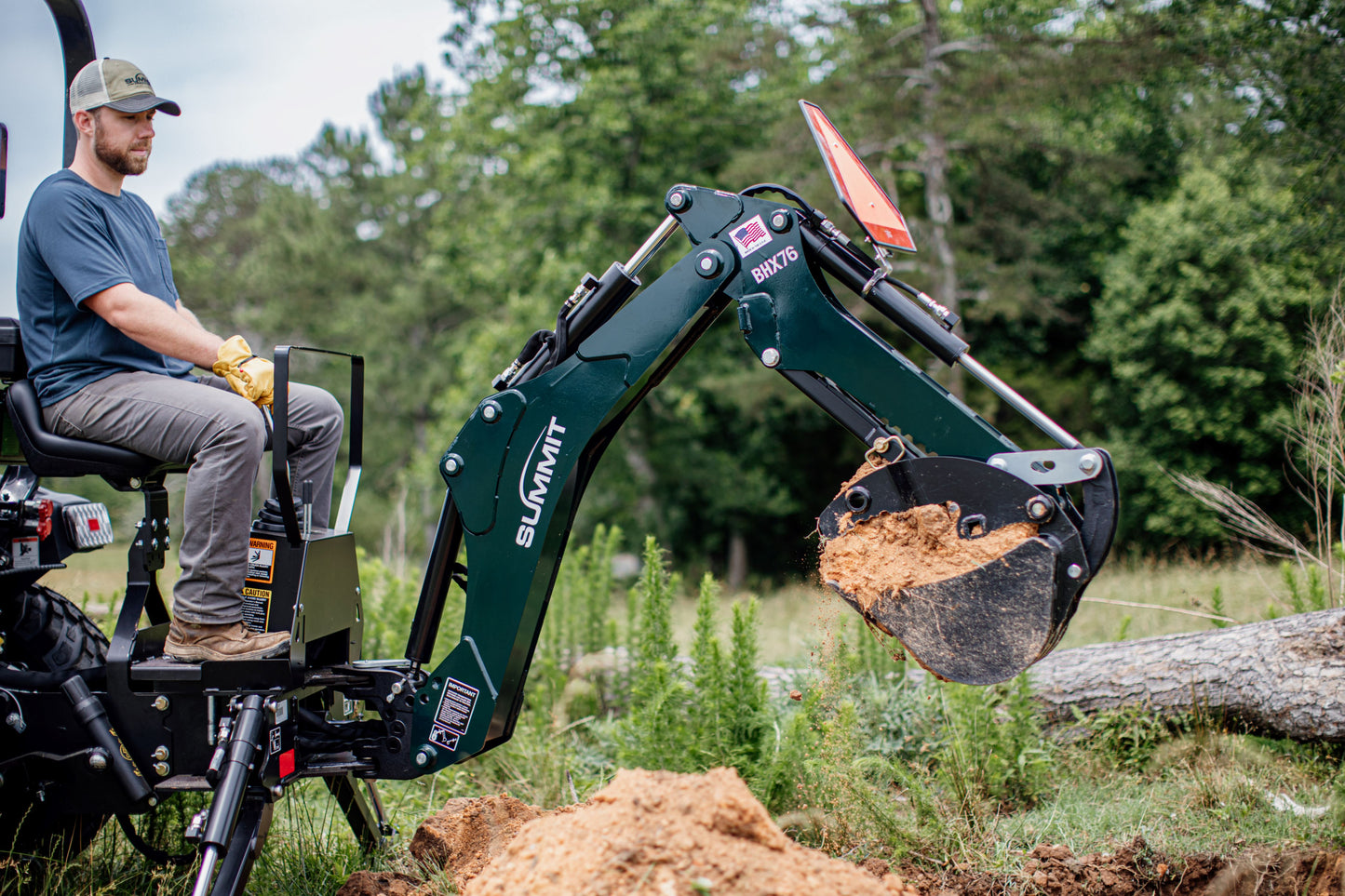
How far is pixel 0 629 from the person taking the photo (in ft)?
10.9

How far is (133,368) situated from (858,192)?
2.47 metres

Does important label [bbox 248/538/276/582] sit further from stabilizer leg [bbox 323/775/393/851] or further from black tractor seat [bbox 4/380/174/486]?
stabilizer leg [bbox 323/775/393/851]

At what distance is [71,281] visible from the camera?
115 inches

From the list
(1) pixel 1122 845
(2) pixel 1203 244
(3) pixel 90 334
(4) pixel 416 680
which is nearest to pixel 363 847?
(4) pixel 416 680

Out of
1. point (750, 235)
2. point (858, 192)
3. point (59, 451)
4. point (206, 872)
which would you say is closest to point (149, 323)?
point (59, 451)

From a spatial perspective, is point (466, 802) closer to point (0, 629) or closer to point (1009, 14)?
point (0, 629)

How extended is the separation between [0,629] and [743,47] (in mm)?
16473

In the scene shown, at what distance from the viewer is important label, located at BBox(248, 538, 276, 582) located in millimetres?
3070

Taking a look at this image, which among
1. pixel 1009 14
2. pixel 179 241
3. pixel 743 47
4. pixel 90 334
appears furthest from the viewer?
pixel 179 241

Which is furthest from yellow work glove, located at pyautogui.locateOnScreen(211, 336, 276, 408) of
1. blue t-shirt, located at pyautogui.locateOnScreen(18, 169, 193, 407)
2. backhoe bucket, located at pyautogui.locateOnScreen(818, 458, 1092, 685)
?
backhoe bucket, located at pyautogui.locateOnScreen(818, 458, 1092, 685)

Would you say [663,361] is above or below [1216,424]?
above

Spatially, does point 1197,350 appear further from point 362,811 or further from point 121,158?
point 121,158

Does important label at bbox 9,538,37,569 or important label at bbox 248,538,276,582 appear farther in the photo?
important label at bbox 9,538,37,569

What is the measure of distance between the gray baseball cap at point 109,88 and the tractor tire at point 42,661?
1.80 m
